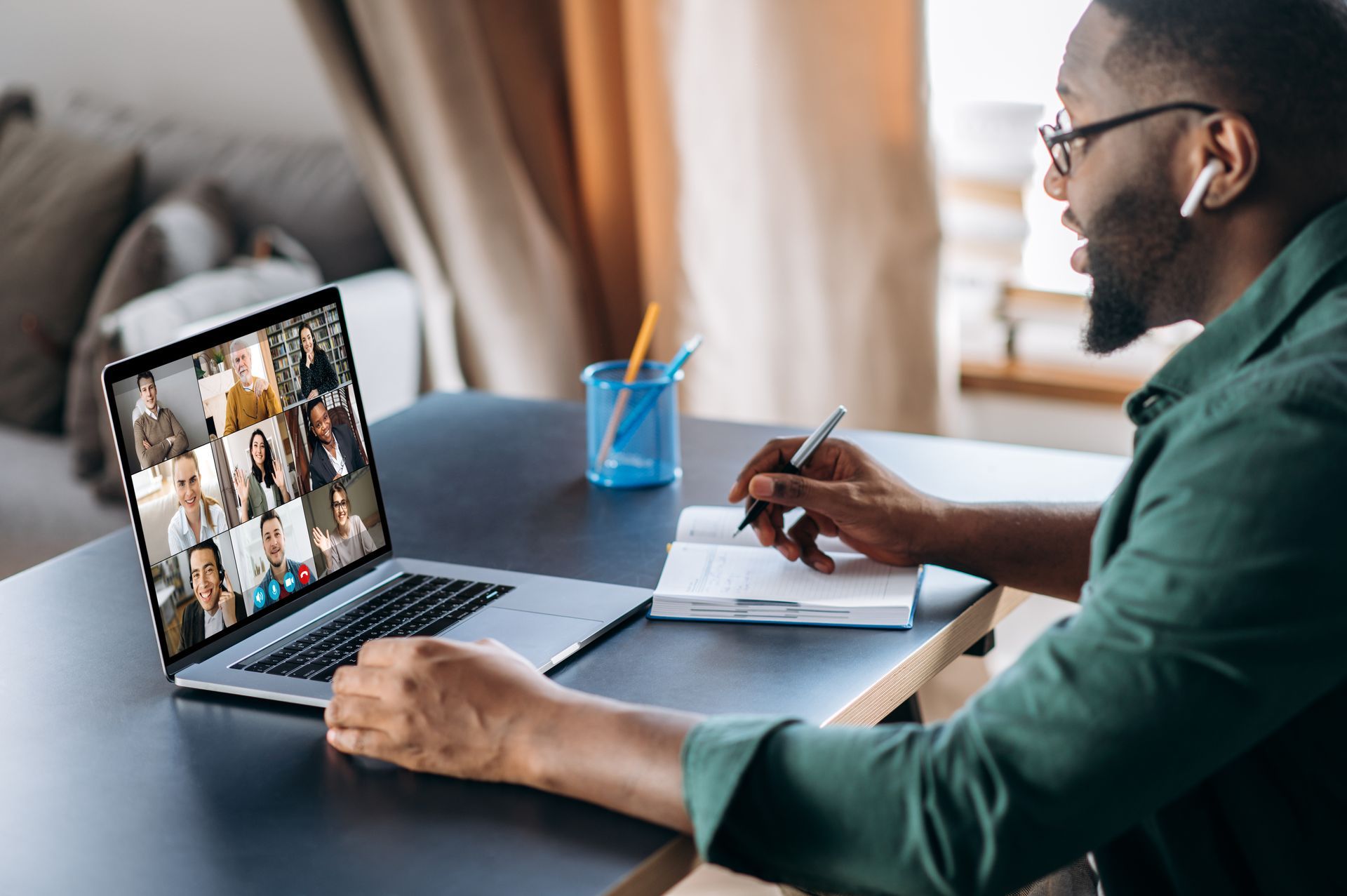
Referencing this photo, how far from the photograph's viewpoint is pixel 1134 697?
75 cm

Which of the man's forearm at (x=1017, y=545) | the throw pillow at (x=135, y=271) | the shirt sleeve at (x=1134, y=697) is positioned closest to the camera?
the shirt sleeve at (x=1134, y=697)

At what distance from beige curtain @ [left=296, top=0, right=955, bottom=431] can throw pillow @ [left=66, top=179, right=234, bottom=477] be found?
341 mm

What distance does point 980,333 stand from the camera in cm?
293

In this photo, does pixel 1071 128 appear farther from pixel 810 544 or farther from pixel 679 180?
pixel 679 180

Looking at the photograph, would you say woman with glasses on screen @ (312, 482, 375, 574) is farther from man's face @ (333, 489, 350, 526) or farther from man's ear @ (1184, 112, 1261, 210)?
man's ear @ (1184, 112, 1261, 210)

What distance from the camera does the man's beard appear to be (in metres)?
0.95

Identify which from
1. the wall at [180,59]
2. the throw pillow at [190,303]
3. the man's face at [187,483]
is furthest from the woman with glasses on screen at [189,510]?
the wall at [180,59]

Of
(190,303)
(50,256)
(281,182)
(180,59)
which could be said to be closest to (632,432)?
(190,303)

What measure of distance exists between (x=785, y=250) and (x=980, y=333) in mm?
557

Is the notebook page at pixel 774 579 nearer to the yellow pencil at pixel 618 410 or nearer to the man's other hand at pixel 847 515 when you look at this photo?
the man's other hand at pixel 847 515

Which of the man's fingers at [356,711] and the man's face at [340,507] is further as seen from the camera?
the man's face at [340,507]

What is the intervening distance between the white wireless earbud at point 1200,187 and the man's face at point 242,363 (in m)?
0.72

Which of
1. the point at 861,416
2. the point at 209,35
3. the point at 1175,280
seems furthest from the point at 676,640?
the point at 209,35

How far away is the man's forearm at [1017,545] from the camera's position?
1.22 m
